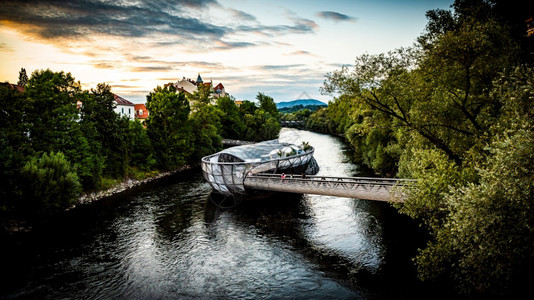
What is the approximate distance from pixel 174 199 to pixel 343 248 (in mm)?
17798

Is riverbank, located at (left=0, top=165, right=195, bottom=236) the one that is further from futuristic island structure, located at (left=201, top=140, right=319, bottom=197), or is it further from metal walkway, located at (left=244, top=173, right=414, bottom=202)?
metal walkway, located at (left=244, top=173, right=414, bottom=202)

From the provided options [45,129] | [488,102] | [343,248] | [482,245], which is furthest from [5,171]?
[488,102]

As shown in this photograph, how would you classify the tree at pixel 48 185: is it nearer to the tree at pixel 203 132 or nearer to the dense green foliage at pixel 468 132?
the dense green foliage at pixel 468 132

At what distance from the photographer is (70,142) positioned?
28781mm

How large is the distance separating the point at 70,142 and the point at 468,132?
31.3 m

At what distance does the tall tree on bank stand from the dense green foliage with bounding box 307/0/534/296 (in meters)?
32.3

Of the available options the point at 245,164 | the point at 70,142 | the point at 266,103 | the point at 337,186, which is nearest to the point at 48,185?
the point at 70,142

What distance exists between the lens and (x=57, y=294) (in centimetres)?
1391

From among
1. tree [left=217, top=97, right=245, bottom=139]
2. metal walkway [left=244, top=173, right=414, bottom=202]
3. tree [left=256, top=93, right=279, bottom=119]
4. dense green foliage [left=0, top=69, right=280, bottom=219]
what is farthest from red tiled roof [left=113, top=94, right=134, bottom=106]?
metal walkway [left=244, top=173, right=414, bottom=202]

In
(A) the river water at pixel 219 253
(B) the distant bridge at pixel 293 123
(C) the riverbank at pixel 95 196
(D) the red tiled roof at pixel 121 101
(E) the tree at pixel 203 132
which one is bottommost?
(A) the river water at pixel 219 253

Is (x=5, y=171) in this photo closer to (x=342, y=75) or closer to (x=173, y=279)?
(x=173, y=279)

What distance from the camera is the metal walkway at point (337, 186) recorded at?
1719cm

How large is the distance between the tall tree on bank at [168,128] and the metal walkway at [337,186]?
2161cm

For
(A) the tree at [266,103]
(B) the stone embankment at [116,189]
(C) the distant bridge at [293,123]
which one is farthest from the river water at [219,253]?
(C) the distant bridge at [293,123]
